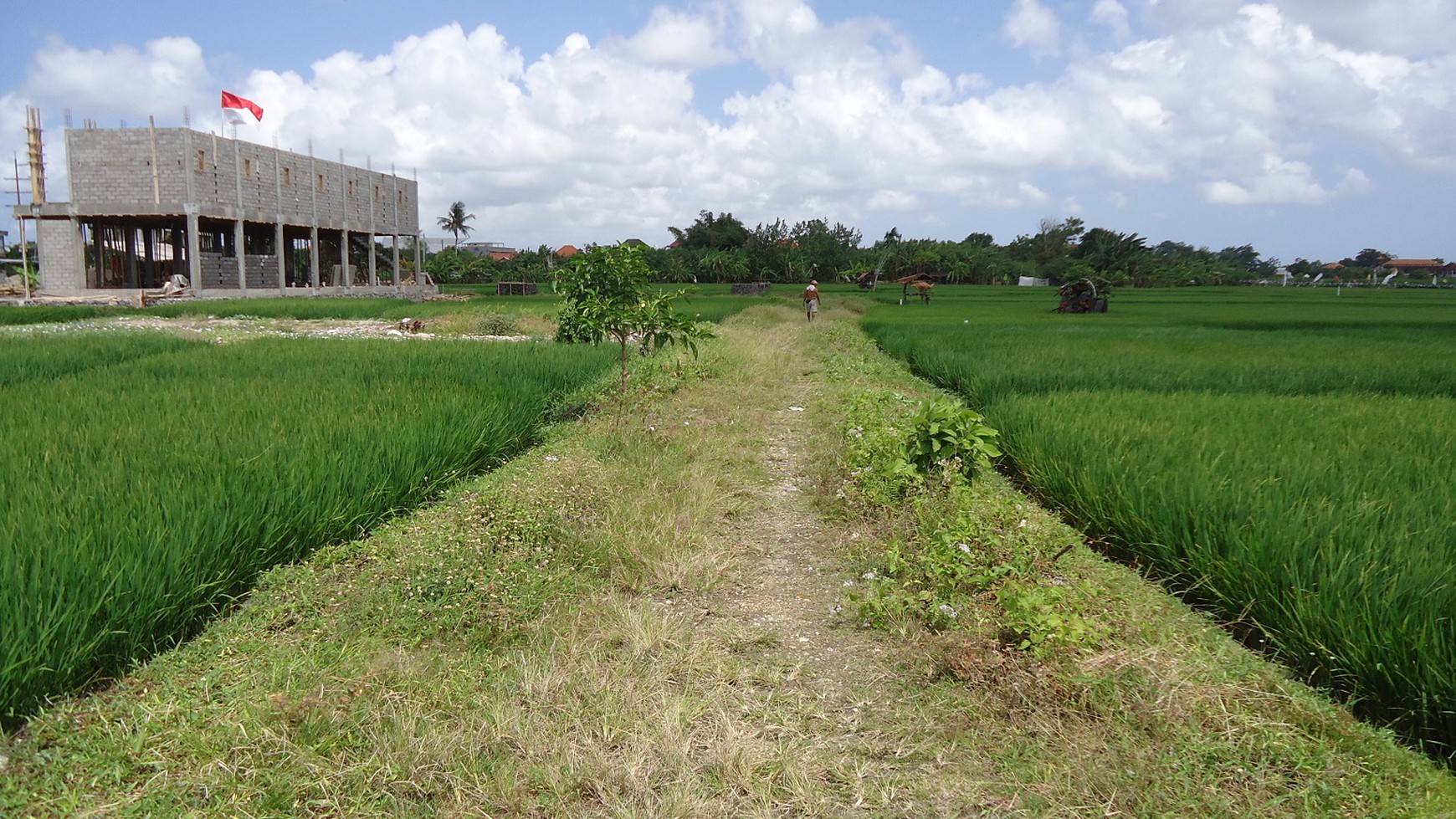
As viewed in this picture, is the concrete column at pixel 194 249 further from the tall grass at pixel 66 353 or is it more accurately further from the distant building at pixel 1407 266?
the distant building at pixel 1407 266

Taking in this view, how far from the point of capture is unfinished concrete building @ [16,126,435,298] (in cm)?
Result: 2462

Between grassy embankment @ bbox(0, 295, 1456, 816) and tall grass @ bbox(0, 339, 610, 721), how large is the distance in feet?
0.54

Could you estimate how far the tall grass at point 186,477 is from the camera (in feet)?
8.63

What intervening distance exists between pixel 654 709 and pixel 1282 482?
345 cm

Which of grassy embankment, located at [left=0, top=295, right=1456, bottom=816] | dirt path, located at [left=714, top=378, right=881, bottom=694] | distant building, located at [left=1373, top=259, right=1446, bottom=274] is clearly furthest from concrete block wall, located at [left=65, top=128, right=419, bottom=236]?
distant building, located at [left=1373, top=259, right=1446, bottom=274]

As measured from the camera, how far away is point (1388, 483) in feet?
13.7

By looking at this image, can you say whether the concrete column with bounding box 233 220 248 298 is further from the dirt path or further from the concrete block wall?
the dirt path

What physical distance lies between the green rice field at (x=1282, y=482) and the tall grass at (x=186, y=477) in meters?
4.00

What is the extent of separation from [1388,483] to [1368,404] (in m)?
3.59

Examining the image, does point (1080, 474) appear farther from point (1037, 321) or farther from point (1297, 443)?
point (1037, 321)

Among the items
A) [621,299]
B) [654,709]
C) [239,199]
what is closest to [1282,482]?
[654,709]

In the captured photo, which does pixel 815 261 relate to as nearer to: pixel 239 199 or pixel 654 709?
pixel 239 199

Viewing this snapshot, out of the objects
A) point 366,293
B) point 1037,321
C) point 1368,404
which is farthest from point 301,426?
point 366,293

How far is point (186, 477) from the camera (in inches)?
152
